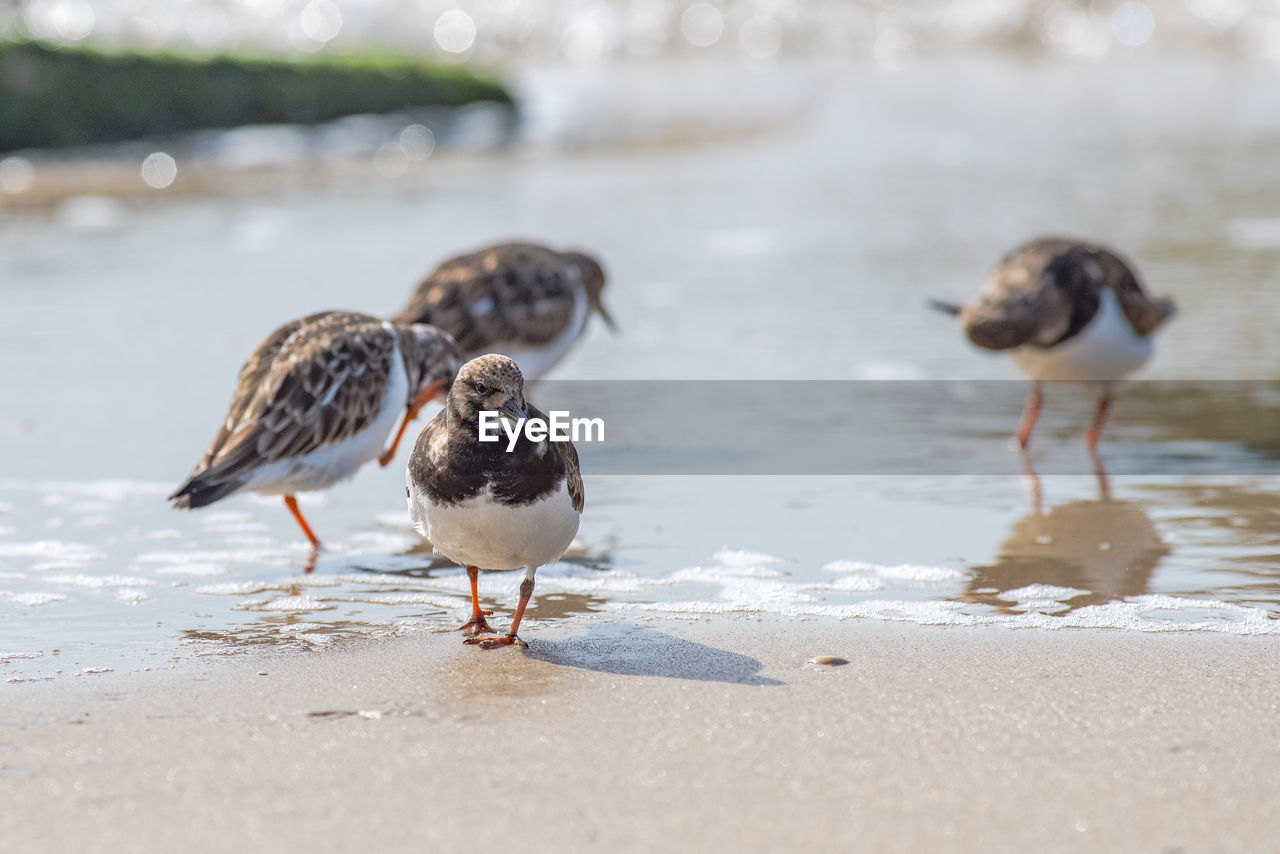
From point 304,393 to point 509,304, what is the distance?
6.30 feet

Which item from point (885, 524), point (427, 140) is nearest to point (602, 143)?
point (427, 140)

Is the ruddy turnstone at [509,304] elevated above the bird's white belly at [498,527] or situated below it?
above

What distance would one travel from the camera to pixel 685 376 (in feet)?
30.7

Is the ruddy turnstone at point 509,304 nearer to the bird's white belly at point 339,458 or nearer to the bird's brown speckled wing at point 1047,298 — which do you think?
the bird's white belly at point 339,458

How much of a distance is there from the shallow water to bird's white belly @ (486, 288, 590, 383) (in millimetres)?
860

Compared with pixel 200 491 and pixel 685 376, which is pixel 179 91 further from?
pixel 200 491

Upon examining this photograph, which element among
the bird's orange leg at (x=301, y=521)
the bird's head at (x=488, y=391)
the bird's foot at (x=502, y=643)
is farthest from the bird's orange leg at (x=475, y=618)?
the bird's orange leg at (x=301, y=521)

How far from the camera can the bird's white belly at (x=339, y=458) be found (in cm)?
591

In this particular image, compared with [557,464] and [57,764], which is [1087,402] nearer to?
[557,464]

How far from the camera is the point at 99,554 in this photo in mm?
5977

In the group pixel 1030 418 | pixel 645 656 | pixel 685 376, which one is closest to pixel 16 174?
pixel 685 376

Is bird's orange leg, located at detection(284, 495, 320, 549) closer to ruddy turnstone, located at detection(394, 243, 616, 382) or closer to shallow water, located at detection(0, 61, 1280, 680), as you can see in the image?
shallow water, located at detection(0, 61, 1280, 680)

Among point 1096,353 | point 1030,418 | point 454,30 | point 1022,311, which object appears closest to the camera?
point 1022,311

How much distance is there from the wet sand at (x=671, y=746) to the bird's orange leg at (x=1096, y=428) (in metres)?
2.96
